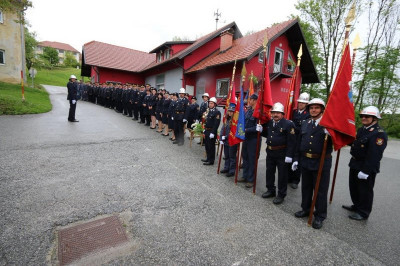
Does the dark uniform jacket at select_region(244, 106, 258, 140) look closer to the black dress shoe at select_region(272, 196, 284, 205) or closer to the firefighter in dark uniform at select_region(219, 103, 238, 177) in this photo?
the firefighter in dark uniform at select_region(219, 103, 238, 177)

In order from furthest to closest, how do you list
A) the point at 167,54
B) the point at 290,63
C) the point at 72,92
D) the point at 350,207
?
the point at 167,54, the point at 290,63, the point at 72,92, the point at 350,207

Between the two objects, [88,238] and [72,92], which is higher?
[72,92]

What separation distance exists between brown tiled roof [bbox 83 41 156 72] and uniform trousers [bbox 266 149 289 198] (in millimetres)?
23172

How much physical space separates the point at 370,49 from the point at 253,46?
15214 millimetres

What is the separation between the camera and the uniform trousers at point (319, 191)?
354cm

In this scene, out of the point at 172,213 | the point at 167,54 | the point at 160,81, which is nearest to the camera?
the point at 172,213

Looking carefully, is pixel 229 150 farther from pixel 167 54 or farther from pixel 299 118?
pixel 167 54

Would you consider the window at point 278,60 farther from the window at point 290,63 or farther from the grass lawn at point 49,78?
the grass lawn at point 49,78

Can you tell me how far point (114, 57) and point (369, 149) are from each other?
27170 mm

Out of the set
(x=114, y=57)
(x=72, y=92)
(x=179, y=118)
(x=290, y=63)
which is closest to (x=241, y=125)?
(x=179, y=118)

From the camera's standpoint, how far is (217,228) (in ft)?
10.6

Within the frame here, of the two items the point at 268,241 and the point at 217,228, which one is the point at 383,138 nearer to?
the point at 268,241

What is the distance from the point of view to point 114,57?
83.8ft

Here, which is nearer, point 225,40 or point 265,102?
point 265,102
